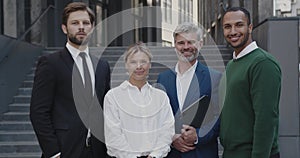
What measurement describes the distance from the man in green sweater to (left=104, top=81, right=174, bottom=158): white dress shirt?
0.38 metres

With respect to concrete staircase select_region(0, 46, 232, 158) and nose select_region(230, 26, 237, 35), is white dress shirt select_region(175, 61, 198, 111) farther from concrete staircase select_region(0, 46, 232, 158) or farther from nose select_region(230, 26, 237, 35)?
concrete staircase select_region(0, 46, 232, 158)

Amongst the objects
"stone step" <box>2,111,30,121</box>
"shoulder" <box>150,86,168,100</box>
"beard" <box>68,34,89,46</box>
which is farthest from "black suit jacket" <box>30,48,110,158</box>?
"stone step" <box>2,111,30,121</box>

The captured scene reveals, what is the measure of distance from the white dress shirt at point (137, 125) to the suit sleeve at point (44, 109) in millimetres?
329

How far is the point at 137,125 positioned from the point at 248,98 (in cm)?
68

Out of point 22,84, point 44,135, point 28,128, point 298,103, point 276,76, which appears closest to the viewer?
point 276,76

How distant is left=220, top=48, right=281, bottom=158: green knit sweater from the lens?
264 centimetres

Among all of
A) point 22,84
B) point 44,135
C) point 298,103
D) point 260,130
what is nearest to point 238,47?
point 260,130

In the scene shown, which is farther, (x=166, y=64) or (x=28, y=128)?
(x=166, y=64)

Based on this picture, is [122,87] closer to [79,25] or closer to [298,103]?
[79,25]

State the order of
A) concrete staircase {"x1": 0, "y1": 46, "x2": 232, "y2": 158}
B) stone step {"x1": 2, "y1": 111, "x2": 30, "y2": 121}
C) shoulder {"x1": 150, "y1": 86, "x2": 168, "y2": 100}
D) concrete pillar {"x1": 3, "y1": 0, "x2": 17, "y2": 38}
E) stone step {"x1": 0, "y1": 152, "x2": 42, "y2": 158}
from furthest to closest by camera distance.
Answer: concrete pillar {"x1": 3, "y1": 0, "x2": 17, "y2": 38} → stone step {"x1": 2, "y1": 111, "x2": 30, "y2": 121} → concrete staircase {"x1": 0, "y1": 46, "x2": 232, "y2": 158} → stone step {"x1": 0, "y1": 152, "x2": 42, "y2": 158} → shoulder {"x1": 150, "y1": 86, "x2": 168, "y2": 100}

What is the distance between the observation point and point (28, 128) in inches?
272

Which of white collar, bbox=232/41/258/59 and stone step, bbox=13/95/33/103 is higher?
white collar, bbox=232/41/258/59

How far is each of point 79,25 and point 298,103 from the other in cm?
402

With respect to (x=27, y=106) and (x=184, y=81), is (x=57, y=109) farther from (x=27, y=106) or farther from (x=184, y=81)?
(x=27, y=106)
